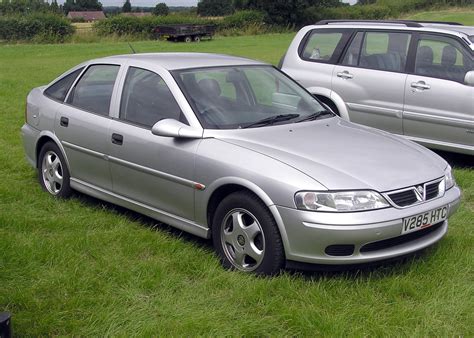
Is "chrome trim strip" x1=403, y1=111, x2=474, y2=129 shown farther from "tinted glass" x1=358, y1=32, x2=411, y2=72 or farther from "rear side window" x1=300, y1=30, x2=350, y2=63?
"rear side window" x1=300, y1=30, x2=350, y2=63

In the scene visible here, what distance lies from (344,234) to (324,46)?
5104mm

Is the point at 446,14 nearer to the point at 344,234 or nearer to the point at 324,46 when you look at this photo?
the point at 324,46

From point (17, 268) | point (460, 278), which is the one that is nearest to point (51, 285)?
point (17, 268)

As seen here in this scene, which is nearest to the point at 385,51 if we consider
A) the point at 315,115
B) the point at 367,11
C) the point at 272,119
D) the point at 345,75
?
the point at 345,75

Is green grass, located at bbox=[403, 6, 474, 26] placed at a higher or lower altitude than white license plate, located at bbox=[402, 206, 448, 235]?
lower

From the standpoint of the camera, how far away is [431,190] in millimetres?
4402

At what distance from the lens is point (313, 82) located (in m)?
8.37

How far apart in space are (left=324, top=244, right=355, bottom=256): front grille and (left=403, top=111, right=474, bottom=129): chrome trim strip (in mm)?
3606

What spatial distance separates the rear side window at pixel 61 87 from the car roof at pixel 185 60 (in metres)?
0.53

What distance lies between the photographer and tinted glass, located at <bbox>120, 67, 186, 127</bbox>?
16.6ft

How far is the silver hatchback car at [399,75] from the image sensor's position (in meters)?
7.23

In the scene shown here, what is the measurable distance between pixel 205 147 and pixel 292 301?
4.24 ft

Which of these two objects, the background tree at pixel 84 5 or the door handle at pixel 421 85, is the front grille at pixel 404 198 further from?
the background tree at pixel 84 5

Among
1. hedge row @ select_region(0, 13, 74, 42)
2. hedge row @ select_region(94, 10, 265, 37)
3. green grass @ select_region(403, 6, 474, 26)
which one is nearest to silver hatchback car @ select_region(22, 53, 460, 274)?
hedge row @ select_region(0, 13, 74, 42)
